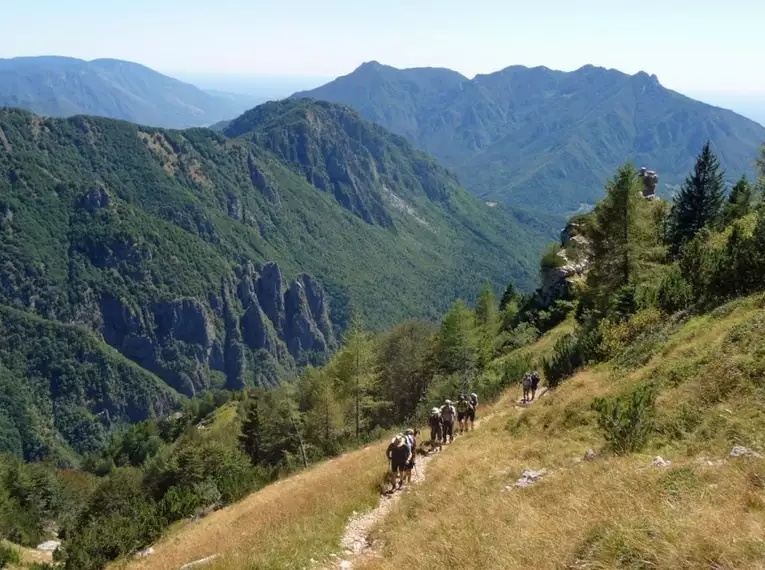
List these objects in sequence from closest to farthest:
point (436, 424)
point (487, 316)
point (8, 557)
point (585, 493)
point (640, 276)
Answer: point (585, 493)
point (436, 424)
point (640, 276)
point (8, 557)
point (487, 316)

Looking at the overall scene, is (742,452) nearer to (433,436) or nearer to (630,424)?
(630,424)

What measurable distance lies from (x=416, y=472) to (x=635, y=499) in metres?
12.9

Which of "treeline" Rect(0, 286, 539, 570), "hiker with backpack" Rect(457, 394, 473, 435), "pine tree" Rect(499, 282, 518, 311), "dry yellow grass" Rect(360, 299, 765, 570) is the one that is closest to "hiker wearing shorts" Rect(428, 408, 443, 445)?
"hiker with backpack" Rect(457, 394, 473, 435)

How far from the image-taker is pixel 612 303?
3344 centimetres

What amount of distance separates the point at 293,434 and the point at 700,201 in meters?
48.8

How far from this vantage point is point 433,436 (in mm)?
25438

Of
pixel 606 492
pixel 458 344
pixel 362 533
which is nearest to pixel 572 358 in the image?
pixel 362 533

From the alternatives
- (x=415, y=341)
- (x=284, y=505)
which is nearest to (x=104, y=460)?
(x=415, y=341)

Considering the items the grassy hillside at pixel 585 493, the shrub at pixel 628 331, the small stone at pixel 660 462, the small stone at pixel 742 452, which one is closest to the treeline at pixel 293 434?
the shrub at pixel 628 331

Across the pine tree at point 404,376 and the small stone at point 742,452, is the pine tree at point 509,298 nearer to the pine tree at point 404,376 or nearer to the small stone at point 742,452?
the pine tree at point 404,376

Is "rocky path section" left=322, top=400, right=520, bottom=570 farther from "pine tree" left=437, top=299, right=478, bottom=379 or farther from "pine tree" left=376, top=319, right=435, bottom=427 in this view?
"pine tree" left=376, top=319, right=435, bottom=427

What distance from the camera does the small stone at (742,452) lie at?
35.6 feet

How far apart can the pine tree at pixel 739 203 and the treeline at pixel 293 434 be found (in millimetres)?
23588

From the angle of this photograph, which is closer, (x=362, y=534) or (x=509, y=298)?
(x=362, y=534)
